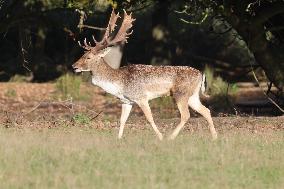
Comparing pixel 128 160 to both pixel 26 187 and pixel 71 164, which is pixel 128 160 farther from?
pixel 26 187

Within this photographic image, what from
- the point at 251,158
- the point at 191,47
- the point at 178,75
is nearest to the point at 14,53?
the point at 191,47

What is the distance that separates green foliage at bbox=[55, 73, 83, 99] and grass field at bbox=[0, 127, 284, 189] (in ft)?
37.8

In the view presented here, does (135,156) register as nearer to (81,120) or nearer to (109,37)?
(109,37)

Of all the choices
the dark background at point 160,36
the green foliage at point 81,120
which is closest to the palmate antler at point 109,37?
the dark background at point 160,36

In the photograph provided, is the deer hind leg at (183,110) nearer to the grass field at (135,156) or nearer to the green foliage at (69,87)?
the grass field at (135,156)

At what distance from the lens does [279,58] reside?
17984mm

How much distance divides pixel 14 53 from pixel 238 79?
10525 mm

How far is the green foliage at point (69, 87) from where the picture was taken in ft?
81.0

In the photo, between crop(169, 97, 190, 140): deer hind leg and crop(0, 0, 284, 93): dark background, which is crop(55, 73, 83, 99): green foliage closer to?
crop(0, 0, 284, 93): dark background

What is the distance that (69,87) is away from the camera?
81.7 feet

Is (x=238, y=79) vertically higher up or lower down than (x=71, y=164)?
lower down

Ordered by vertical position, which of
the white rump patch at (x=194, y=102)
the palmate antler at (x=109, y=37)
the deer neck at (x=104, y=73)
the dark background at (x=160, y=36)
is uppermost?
the palmate antler at (x=109, y=37)

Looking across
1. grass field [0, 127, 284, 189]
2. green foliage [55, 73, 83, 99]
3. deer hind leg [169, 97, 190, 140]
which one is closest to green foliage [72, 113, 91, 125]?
grass field [0, 127, 284, 189]

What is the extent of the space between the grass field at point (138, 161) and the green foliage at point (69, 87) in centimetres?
1152
